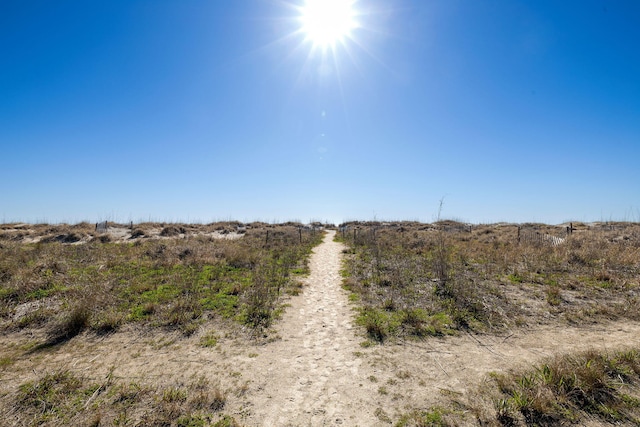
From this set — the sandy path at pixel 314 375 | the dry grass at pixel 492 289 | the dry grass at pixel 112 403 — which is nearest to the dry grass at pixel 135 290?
the sandy path at pixel 314 375

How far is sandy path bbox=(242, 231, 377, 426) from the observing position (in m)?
4.50

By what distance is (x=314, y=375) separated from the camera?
5.66 meters

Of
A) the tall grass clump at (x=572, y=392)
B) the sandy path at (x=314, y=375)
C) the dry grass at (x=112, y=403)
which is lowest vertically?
the dry grass at (x=112, y=403)

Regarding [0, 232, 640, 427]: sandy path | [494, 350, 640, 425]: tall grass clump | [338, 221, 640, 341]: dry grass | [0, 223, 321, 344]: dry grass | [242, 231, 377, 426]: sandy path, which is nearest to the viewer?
[494, 350, 640, 425]: tall grass clump

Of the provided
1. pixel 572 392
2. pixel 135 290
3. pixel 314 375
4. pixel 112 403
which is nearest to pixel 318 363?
pixel 314 375

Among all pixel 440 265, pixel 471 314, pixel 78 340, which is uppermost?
pixel 440 265

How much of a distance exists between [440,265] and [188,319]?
11803mm

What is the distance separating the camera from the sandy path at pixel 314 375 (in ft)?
14.8

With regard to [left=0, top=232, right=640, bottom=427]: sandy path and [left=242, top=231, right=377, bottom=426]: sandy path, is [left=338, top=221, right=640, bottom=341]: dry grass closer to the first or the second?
[left=0, top=232, right=640, bottom=427]: sandy path

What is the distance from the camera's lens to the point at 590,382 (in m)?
4.77

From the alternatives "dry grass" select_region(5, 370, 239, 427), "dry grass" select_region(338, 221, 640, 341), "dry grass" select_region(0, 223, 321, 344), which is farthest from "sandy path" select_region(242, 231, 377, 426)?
"dry grass" select_region(0, 223, 321, 344)

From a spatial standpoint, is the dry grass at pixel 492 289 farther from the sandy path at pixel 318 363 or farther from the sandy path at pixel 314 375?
the sandy path at pixel 314 375

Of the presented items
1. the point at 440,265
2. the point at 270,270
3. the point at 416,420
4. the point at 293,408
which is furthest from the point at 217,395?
the point at 440,265

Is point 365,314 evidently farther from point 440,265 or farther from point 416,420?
point 440,265
